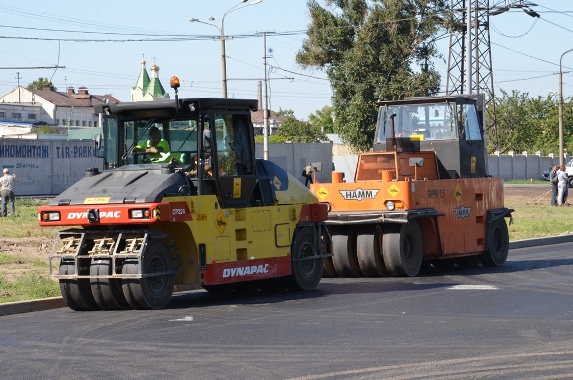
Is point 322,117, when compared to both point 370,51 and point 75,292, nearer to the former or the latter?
point 370,51

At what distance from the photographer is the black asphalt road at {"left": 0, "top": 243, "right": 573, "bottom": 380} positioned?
8.33m

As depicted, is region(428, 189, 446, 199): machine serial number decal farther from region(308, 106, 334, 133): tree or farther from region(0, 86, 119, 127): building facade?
region(308, 106, 334, 133): tree

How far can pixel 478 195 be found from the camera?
58.7ft

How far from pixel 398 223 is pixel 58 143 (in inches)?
1365

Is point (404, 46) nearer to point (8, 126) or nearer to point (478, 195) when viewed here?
point (478, 195)

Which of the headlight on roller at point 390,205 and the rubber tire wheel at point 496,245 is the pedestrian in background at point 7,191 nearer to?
the rubber tire wheel at point 496,245

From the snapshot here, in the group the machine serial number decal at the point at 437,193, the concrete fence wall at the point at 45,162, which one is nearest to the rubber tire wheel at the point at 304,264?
the machine serial number decal at the point at 437,193

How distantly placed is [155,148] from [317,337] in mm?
4319

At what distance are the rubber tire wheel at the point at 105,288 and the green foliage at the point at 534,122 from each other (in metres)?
74.1

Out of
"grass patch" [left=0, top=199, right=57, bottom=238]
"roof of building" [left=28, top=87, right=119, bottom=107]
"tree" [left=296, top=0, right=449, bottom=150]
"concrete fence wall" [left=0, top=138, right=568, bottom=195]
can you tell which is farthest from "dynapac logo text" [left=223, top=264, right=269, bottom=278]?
"roof of building" [left=28, top=87, right=119, bottom=107]

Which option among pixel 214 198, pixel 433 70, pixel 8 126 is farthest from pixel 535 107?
pixel 214 198

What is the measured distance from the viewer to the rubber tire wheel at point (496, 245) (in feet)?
59.6

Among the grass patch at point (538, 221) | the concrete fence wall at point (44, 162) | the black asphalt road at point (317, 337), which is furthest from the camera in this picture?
the concrete fence wall at point (44, 162)

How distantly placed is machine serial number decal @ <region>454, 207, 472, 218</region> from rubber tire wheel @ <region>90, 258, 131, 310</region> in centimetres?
698
